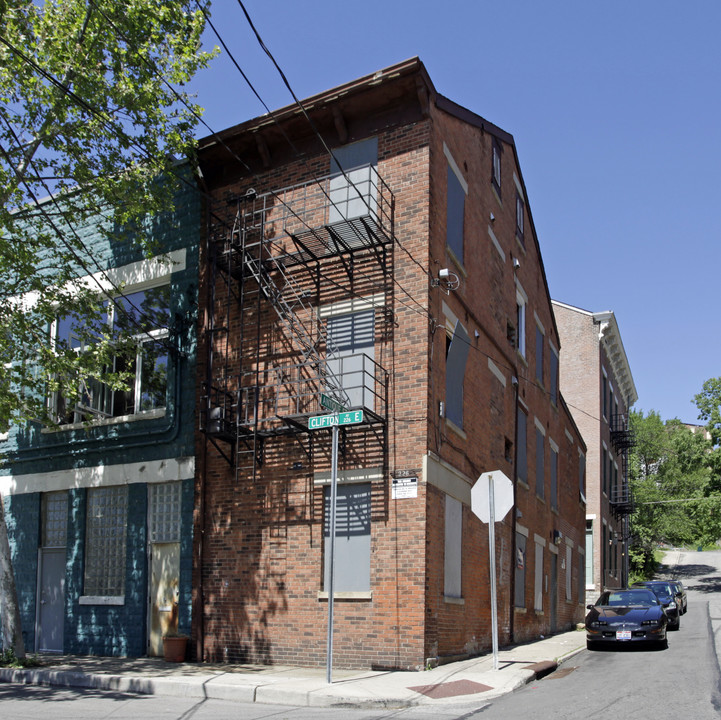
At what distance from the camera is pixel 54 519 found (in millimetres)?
18078

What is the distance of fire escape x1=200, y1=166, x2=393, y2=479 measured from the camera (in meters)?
14.5

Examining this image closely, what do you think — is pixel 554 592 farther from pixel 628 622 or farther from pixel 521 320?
pixel 628 622

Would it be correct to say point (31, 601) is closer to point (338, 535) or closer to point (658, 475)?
point (338, 535)

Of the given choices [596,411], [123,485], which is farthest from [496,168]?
[596,411]

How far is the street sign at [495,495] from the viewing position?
41.0 feet

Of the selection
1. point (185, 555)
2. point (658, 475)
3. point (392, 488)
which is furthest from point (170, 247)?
point (658, 475)

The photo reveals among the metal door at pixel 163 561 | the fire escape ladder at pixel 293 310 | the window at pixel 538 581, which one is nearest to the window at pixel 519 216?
the window at pixel 538 581

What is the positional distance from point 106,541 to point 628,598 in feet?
37.6

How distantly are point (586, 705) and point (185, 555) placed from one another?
28.1 ft

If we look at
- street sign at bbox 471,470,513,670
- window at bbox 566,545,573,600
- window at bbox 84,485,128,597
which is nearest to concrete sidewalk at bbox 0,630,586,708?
street sign at bbox 471,470,513,670

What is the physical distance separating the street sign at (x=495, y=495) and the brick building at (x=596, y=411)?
83.0 ft

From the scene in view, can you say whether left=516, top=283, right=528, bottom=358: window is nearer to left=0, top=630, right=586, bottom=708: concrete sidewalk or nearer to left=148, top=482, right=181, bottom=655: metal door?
left=0, top=630, right=586, bottom=708: concrete sidewalk

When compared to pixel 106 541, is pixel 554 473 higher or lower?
higher

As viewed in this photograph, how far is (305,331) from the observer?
599 inches
